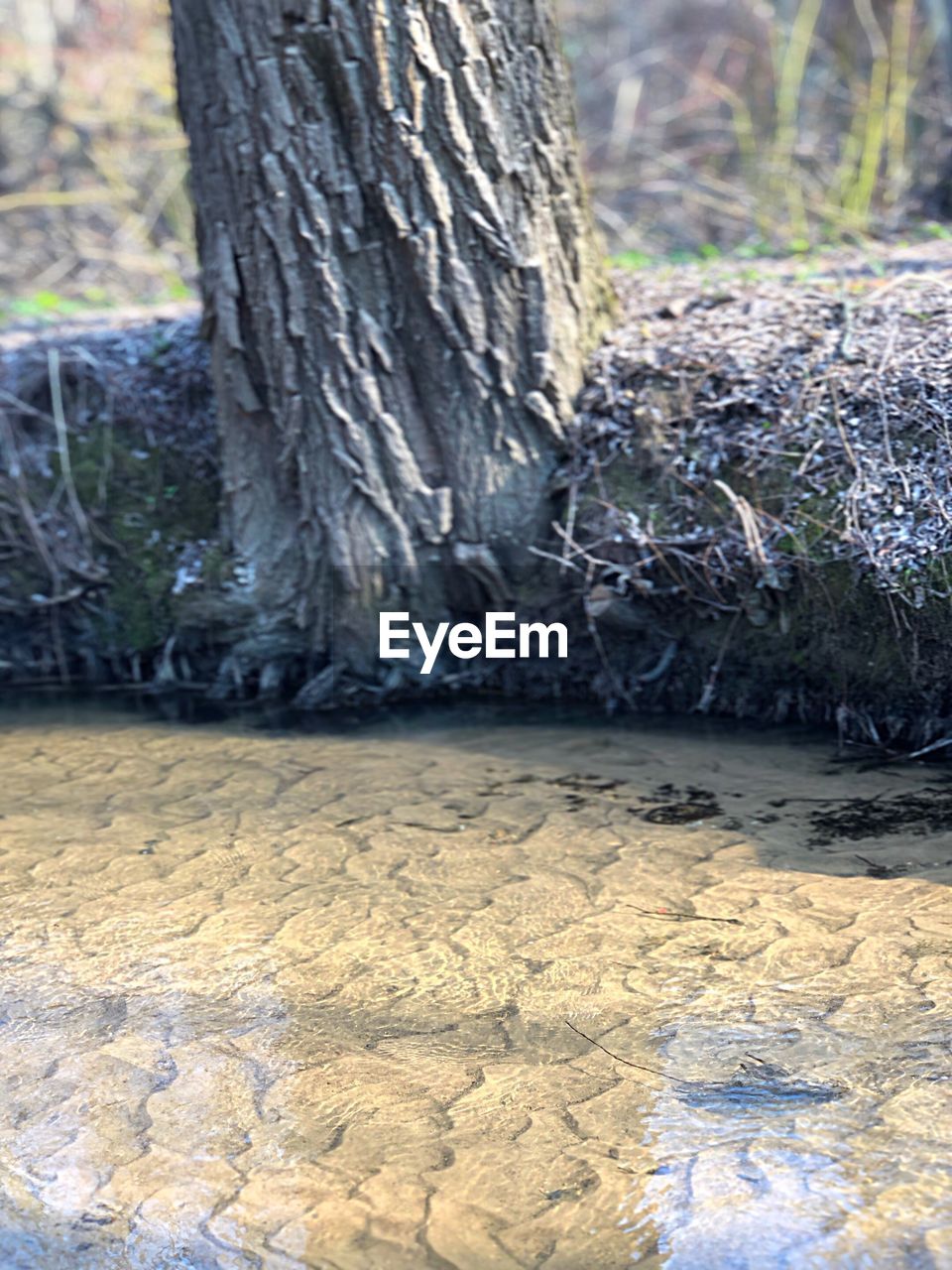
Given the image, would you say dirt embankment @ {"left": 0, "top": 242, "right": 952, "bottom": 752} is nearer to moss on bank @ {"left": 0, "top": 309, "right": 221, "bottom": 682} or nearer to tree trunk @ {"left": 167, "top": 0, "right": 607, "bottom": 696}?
moss on bank @ {"left": 0, "top": 309, "right": 221, "bottom": 682}

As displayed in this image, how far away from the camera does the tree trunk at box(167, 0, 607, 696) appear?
4.58 m

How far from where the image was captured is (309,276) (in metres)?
4.83

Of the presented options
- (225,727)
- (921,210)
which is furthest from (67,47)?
(225,727)

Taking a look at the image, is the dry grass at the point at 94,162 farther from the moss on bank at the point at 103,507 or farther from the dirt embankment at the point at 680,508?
the dirt embankment at the point at 680,508

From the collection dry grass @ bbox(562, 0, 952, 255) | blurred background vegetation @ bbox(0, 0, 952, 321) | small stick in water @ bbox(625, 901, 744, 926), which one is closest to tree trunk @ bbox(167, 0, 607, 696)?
small stick in water @ bbox(625, 901, 744, 926)

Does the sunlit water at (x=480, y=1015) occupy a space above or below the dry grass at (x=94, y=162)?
below

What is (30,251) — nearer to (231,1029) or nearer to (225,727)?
(225,727)

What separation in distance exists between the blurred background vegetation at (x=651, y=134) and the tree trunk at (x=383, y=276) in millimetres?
2513

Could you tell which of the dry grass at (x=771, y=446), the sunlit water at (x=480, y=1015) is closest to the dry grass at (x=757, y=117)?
the dry grass at (x=771, y=446)

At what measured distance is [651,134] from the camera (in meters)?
12.2

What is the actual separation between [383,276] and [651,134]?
8.50 m

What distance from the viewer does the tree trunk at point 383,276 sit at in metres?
4.58
